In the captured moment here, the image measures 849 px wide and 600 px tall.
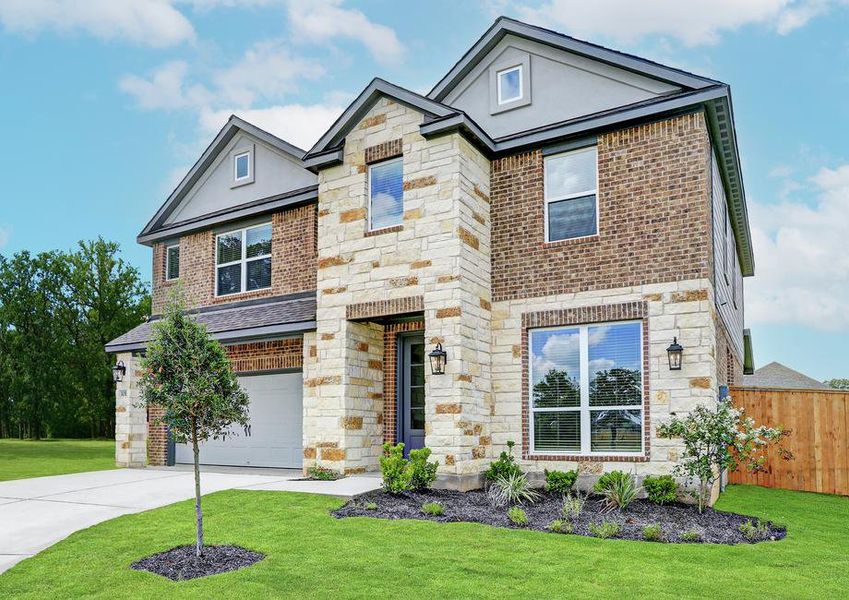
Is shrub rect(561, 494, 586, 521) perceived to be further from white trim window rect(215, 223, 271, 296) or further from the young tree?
white trim window rect(215, 223, 271, 296)

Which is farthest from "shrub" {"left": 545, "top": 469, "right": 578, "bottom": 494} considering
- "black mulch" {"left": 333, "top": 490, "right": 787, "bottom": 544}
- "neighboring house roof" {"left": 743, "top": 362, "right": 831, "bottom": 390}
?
"neighboring house roof" {"left": 743, "top": 362, "right": 831, "bottom": 390}

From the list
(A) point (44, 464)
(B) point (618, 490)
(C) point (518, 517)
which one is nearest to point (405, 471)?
(C) point (518, 517)

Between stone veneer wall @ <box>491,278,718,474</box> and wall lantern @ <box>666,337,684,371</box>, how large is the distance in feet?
0.47

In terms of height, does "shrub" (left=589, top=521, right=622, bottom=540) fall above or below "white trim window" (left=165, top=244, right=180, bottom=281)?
below

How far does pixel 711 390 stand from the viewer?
10.2 metres

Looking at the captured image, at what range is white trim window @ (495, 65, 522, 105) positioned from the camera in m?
12.7

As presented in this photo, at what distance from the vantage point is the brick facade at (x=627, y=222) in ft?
35.2

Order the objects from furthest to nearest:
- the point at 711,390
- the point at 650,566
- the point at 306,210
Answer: the point at 306,210 → the point at 711,390 → the point at 650,566

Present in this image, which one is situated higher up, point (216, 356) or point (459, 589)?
point (216, 356)

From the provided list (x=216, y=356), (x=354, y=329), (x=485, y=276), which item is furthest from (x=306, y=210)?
(x=216, y=356)

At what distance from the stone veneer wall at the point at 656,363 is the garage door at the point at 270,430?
16.6 ft

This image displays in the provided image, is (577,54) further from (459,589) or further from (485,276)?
(459,589)

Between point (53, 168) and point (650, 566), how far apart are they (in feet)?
88.9

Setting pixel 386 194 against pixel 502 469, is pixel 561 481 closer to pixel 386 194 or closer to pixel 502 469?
pixel 502 469
